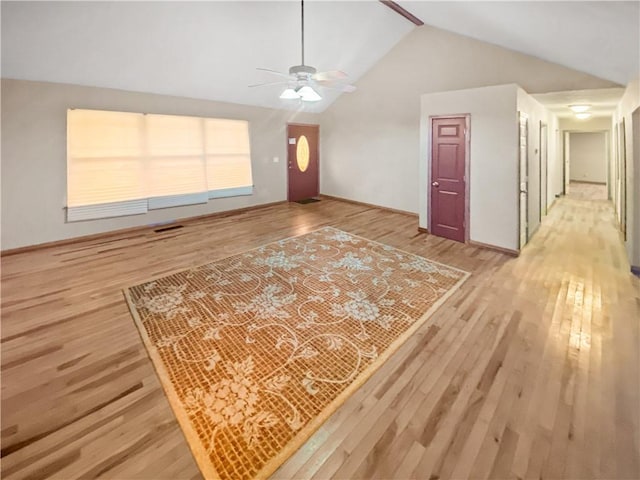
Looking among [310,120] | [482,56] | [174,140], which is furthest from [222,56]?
[482,56]

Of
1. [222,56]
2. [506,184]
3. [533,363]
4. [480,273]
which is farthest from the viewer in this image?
[222,56]

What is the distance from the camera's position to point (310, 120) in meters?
8.86

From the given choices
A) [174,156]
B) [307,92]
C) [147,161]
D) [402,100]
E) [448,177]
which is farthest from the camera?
[402,100]

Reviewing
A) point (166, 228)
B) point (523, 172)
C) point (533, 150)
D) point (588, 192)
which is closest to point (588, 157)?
point (588, 192)

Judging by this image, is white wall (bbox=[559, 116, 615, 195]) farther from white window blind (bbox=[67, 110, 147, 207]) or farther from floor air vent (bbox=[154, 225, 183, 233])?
white window blind (bbox=[67, 110, 147, 207])

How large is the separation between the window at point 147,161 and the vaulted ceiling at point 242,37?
A: 0.61m

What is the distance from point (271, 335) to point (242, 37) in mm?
4788

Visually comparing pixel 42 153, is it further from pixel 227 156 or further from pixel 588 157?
pixel 588 157

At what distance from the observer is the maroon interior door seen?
8.64m

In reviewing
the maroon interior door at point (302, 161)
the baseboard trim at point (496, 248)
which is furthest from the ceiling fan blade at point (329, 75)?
the maroon interior door at point (302, 161)

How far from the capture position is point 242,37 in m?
5.12

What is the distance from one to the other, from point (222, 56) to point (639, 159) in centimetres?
619

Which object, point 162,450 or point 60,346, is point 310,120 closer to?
point 60,346

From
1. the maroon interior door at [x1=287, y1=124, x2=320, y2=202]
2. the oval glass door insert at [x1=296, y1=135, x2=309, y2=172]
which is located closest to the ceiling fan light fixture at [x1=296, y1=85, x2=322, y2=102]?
the maroon interior door at [x1=287, y1=124, x2=320, y2=202]
